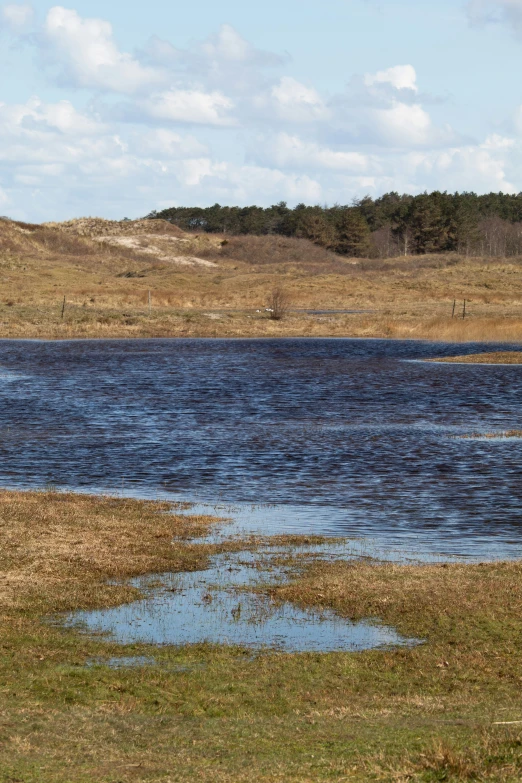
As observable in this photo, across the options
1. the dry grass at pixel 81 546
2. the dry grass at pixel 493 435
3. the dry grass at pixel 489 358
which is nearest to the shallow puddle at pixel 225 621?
the dry grass at pixel 81 546

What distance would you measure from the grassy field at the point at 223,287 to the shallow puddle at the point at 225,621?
59522 millimetres

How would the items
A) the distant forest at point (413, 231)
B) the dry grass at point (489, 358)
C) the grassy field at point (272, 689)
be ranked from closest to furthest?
1. the grassy field at point (272, 689)
2. the dry grass at point (489, 358)
3. the distant forest at point (413, 231)

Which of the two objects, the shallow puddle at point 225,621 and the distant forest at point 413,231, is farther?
the distant forest at point 413,231

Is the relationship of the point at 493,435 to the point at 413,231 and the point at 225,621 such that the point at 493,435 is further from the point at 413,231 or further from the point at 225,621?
the point at 413,231

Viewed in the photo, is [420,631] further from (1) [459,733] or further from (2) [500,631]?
(1) [459,733]

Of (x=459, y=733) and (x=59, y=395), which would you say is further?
(x=59, y=395)

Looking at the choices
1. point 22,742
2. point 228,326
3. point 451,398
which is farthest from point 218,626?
point 228,326

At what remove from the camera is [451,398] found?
4022cm

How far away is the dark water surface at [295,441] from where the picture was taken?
1988 cm

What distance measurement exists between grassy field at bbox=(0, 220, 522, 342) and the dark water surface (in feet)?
71.0

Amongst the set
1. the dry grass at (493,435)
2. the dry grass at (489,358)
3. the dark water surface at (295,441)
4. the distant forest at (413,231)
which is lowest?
the dark water surface at (295,441)

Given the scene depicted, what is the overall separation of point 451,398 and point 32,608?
1148 inches

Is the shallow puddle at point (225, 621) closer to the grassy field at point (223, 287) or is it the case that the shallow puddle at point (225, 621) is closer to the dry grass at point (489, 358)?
the dry grass at point (489, 358)

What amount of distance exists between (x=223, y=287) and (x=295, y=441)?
270 feet
